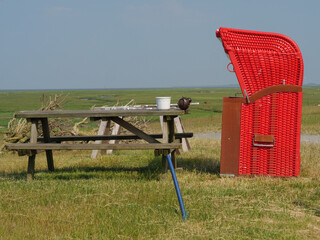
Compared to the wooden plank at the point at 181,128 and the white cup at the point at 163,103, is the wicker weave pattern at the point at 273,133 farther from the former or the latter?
the wooden plank at the point at 181,128

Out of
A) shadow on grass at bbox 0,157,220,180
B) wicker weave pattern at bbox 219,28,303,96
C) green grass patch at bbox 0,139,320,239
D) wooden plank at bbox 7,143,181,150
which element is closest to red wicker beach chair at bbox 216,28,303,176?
wicker weave pattern at bbox 219,28,303,96

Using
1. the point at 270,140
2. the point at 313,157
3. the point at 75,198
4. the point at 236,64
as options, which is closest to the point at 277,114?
the point at 270,140

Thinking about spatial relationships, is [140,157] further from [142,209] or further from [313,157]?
[142,209]

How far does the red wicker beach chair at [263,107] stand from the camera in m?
6.34

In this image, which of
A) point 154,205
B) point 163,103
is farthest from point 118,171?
point 154,205

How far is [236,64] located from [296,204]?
7.63 feet

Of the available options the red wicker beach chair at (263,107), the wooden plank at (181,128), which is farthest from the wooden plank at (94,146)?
the wooden plank at (181,128)

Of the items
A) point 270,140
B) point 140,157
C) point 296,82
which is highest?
point 296,82

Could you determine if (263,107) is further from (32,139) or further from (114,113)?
(32,139)

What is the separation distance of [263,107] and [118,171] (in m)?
2.75

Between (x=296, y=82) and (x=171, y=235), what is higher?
(x=296, y=82)

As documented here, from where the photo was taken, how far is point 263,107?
643cm

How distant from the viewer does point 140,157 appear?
921 cm

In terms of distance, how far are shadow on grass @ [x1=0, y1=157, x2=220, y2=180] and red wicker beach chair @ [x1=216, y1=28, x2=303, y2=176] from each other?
897 mm
